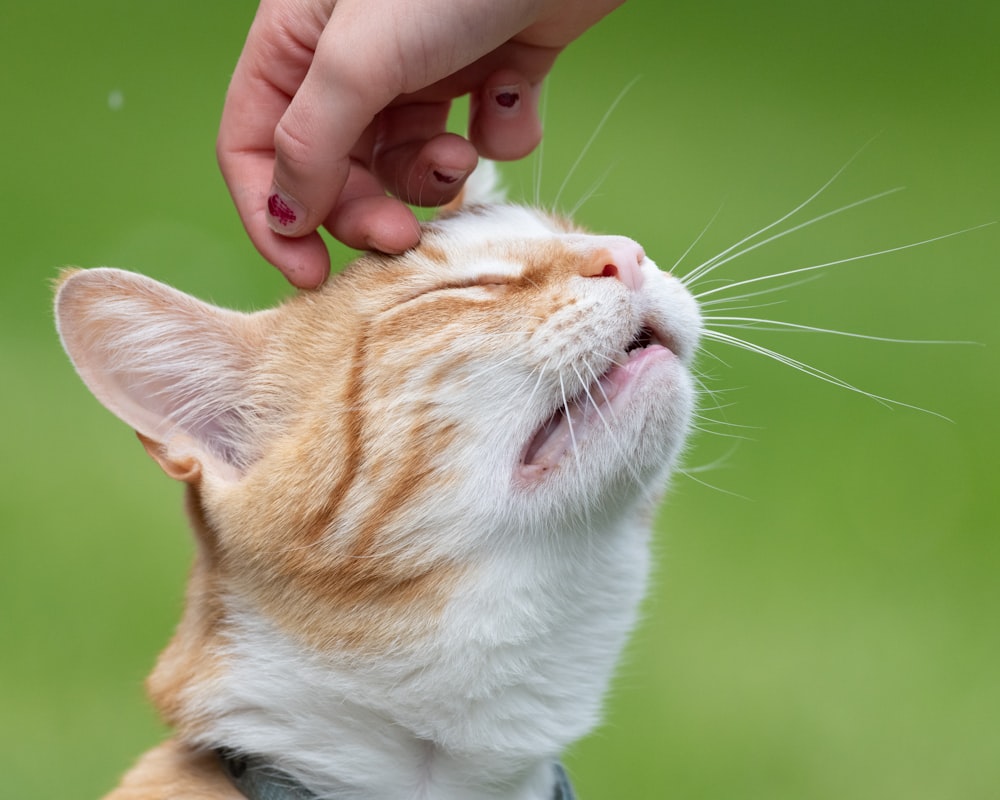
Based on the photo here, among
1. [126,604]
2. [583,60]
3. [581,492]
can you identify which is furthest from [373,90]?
[583,60]

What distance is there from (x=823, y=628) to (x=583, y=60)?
2.78 meters

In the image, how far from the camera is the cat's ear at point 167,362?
183 cm

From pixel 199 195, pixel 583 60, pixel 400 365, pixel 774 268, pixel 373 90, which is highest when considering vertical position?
pixel 583 60

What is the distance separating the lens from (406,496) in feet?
5.60

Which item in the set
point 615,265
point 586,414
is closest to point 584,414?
point 586,414

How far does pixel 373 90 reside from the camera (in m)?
1.70

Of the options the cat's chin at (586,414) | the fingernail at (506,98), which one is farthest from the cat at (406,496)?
the fingernail at (506,98)

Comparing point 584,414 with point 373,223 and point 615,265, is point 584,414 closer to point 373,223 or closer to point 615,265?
point 615,265

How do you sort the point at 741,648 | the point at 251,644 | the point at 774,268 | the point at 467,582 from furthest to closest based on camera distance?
the point at 774,268
the point at 741,648
the point at 251,644
the point at 467,582

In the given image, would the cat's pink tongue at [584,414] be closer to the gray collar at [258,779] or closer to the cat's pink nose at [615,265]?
the cat's pink nose at [615,265]

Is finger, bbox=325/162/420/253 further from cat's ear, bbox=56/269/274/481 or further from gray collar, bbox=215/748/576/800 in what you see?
gray collar, bbox=215/748/576/800

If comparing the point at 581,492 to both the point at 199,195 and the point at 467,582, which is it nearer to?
the point at 467,582

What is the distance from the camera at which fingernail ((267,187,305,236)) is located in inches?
73.4

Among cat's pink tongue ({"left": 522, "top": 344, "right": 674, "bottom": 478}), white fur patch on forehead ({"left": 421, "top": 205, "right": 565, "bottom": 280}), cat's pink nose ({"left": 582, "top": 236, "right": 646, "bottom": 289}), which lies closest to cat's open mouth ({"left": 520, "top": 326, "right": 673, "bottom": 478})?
cat's pink tongue ({"left": 522, "top": 344, "right": 674, "bottom": 478})
